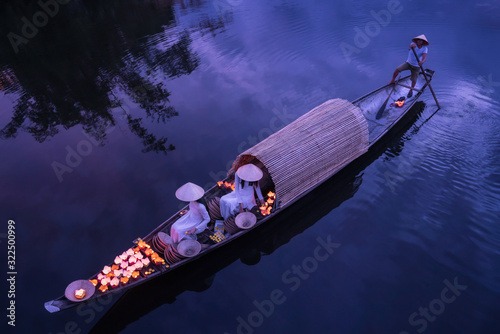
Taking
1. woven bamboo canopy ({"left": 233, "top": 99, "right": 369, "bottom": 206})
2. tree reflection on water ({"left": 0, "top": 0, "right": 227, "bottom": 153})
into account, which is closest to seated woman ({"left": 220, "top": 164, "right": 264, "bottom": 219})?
woven bamboo canopy ({"left": 233, "top": 99, "right": 369, "bottom": 206})

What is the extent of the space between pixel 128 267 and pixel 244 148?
5.70 meters

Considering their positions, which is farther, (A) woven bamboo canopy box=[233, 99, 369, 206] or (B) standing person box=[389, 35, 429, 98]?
(B) standing person box=[389, 35, 429, 98]

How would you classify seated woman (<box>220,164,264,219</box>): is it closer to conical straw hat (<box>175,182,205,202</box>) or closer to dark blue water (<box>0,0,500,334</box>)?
conical straw hat (<box>175,182,205,202</box>)

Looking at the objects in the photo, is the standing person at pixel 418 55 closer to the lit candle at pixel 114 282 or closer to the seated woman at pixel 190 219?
the seated woman at pixel 190 219

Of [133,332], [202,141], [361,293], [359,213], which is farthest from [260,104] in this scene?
[133,332]

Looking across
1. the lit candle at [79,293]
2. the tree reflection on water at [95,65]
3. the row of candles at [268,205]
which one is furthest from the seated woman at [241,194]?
the tree reflection on water at [95,65]

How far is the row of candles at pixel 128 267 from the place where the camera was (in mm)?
6066

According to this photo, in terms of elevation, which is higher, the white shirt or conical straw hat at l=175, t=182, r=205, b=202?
conical straw hat at l=175, t=182, r=205, b=202

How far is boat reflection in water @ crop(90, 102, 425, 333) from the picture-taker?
677 centimetres

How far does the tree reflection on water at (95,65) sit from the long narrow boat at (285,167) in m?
4.35

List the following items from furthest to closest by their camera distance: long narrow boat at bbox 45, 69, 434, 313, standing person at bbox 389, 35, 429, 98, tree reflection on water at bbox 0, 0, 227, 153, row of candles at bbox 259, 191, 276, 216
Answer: tree reflection on water at bbox 0, 0, 227, 153
standing person at bbox 389, 35, 429, 98
row of candles at bbox 259, 191, 276, 216
long narrow boat at bbox 45, 69, 434, 313

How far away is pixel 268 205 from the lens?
7898 millimetres

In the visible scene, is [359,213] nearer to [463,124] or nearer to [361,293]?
[361,293]

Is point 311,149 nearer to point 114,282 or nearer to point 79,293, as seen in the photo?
point 114,282
